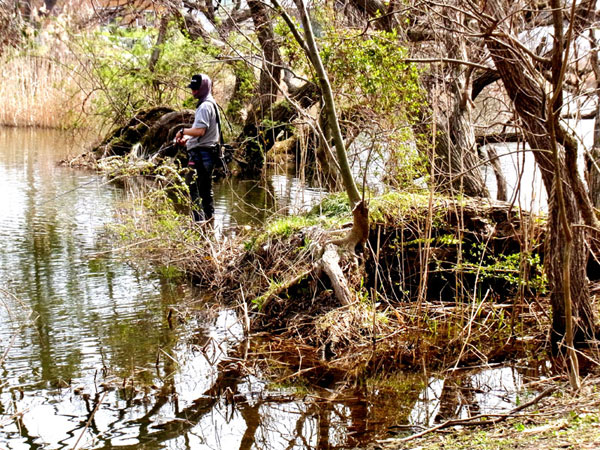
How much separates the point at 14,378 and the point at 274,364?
191cm

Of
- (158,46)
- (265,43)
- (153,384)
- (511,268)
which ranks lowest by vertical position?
(153,384)

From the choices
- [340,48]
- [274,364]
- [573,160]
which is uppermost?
[340,48]

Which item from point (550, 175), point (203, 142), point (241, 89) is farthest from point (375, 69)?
point (241, 89)

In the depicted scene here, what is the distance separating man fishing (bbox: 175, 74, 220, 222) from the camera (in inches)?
380

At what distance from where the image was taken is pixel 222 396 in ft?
17.3

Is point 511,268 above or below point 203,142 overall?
below

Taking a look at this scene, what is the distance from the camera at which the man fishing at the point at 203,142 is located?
9.66 m

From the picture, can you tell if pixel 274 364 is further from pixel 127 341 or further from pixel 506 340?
pixel 506 340

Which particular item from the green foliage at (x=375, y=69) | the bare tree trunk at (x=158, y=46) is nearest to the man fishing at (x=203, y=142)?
the green foliage at (x=375, y=69)

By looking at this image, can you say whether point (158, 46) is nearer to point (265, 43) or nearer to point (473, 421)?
point (265, 43)

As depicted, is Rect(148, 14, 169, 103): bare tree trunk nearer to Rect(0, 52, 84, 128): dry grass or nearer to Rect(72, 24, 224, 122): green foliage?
Rect(72, 24, 224, 122): green foliage

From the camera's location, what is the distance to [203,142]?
9.77 meters

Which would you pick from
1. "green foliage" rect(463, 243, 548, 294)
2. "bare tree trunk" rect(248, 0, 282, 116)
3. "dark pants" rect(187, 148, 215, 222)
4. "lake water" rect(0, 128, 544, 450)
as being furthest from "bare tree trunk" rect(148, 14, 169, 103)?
"green foliage" rect(463, 243, 548, 294)

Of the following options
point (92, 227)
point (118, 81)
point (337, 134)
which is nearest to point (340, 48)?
point (337, 134)
